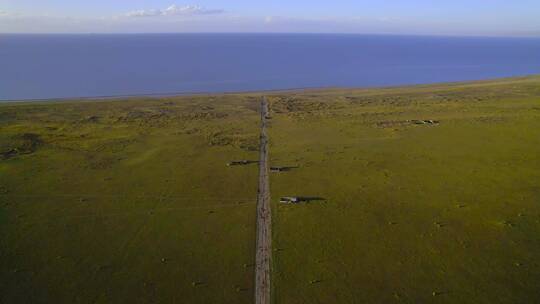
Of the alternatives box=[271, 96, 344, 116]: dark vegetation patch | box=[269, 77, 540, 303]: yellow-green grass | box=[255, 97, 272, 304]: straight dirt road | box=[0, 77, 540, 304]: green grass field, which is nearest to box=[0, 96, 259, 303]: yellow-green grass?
box=[0, 77, 540, 304]: green grass field

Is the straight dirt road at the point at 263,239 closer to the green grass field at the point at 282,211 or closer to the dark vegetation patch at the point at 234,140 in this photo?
the green grass field at the point at 282,211

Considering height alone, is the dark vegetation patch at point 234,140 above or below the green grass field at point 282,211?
above

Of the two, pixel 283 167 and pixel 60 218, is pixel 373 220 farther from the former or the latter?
pixel 60 218

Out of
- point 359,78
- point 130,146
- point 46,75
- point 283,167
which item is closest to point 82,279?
point 283,167

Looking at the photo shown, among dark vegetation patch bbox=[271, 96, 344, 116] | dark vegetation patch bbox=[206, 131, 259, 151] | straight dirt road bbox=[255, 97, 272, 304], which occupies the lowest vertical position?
straight dirt road bbox=[255, 97, 272, 304]

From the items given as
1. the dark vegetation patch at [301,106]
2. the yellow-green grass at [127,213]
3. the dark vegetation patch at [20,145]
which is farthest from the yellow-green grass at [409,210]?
the dark vegetation patch at [20,145]

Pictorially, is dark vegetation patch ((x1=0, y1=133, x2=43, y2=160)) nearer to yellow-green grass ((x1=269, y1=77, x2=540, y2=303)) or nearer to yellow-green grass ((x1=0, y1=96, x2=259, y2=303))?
yellow-green grass ((x1=0, y1=96, x2=259, y2=303))

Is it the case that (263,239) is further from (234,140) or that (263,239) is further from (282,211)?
(234,140)
